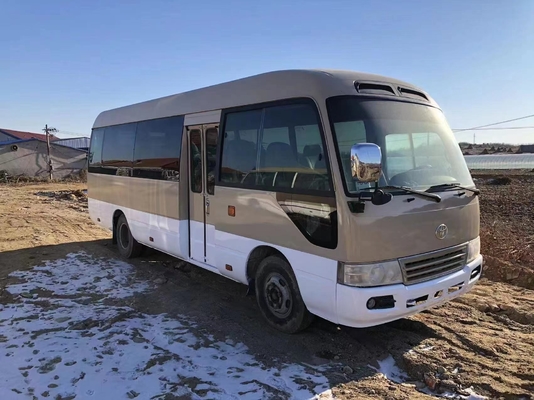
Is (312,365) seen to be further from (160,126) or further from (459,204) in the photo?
(160,126)

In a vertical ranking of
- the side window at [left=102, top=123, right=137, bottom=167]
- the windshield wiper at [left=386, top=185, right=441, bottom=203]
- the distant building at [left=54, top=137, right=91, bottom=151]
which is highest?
the distant building at [left=54, top=137, right=91, bottom=151]

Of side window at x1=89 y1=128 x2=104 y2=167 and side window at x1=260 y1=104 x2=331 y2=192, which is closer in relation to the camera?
side window at x1=260 y1=104 x2=331 y2=192

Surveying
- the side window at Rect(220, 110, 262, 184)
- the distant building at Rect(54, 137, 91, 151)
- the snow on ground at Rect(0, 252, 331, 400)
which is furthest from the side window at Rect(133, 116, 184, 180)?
the distant building at Rect(54, 137, 91, 151)

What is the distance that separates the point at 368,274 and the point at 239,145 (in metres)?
2.39

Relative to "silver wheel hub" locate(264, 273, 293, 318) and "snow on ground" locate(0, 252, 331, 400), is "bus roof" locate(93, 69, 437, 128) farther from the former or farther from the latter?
"snow on ground" locate(0, 252, 331, 400)

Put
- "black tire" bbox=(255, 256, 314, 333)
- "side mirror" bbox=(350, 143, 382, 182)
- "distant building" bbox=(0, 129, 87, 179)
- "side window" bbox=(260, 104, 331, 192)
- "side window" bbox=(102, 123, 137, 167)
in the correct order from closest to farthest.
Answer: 1. "side mirror" bbox=(350, 143, 382, 182)
2. "side window" bbox=(260, 104, 331, 192)
3. "black tire" bbox=(255, 256, 314, 333)
4. "side window" bbox=(102, 123, 137, 167)
5. "distant building" bbox=(0, 129, 87, 179)

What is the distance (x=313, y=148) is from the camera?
14.2 feet

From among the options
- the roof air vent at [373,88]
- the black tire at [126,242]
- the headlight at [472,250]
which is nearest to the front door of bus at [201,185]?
the roof air vent at [373,88]

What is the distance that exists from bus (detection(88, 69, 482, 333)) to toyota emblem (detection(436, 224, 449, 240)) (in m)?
0.02

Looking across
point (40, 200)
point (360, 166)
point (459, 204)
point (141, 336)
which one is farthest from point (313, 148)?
point (40, 200)

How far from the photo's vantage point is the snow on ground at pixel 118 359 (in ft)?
12.3

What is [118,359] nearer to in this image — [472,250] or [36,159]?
[472,250]

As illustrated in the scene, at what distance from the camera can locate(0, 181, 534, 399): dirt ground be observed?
3.84 metres

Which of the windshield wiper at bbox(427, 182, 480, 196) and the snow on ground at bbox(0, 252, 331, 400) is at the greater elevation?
the windshield wiper at bbox(427, 182, 480, 196)
